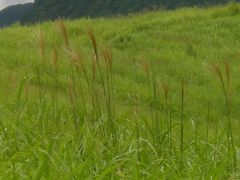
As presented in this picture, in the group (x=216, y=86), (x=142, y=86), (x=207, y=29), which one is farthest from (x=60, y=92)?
(x=207, y=29)

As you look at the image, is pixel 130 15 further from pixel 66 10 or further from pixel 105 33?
pixel 66 10

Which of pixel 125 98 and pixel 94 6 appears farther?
pixel 94 6

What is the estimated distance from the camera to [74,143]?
15.6 ft

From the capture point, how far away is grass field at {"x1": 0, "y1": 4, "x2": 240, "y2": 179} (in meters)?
4.16

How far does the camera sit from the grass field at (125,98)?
4164 millimetres

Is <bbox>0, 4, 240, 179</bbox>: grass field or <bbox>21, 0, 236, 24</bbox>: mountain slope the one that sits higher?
<bbox>0, 4, 240, 179</bbox>: grass field

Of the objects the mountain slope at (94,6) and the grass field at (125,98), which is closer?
the grass field at (125,98)

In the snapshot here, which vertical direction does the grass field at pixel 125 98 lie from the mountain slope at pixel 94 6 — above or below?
above

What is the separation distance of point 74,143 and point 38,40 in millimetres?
973

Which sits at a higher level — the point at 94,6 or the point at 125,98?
the point at 125,98

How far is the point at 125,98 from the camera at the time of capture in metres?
10.0

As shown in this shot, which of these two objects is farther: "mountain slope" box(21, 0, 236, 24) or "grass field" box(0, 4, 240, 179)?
"mountain slope" box(21, 0, 236, 24)

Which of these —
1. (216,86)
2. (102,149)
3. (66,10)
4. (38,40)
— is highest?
(38,40)

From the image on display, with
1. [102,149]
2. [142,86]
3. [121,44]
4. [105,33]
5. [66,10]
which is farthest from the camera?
[66,10]
